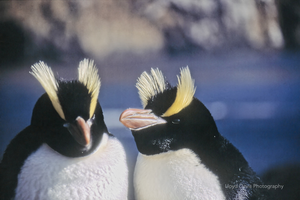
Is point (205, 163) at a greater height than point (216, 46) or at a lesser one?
lesser

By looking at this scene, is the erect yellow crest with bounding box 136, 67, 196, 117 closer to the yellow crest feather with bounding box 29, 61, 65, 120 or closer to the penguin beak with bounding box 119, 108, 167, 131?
the penguin beak with bounding box 119, 108, 167, 131

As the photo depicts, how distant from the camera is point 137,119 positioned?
127cm

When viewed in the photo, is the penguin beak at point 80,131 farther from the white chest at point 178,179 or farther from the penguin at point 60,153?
the white chest at point 178,179

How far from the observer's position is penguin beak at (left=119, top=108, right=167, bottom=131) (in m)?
1.25

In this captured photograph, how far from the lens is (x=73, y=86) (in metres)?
1.17

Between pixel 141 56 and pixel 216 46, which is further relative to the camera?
pixel 216 46

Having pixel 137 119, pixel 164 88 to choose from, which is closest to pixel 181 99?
pixel 164 88

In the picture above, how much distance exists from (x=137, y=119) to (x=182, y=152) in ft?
0.95

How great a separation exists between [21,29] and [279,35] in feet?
5.47

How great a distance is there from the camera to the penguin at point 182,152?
1.27 m

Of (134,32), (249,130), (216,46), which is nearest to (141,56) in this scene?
(134,32)

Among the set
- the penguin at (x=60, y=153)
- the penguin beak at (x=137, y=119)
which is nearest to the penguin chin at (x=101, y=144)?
the penguin at (x=60, y=153)

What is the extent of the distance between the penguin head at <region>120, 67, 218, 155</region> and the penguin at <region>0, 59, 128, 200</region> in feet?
0.76

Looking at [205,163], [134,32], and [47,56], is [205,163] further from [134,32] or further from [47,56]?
[47,56]
